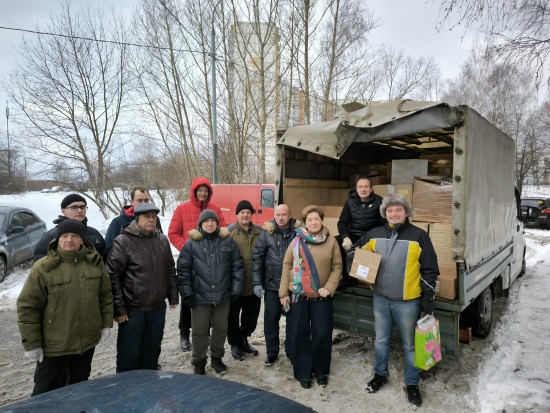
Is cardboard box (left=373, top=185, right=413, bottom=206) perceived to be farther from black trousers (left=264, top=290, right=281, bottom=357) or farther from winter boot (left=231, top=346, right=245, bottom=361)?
winter boot (left=231, top=346, right=245, bottom=361)

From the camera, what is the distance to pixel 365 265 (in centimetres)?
344

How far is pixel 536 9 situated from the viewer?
397 cm

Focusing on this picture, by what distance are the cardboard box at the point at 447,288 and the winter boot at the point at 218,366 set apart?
231cm

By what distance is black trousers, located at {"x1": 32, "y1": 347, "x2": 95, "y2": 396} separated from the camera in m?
2.66

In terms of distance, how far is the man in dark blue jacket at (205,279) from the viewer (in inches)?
145

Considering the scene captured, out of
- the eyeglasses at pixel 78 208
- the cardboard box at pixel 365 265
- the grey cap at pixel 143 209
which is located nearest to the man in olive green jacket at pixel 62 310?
the grey cap at pixel 143 209

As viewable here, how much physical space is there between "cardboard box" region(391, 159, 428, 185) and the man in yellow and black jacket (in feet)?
5.54

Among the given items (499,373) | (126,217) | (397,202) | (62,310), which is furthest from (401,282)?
(126,217)

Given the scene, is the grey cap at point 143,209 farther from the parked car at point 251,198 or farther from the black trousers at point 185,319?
the parked car at point 251,198

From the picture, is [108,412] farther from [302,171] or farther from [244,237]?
[302,171]

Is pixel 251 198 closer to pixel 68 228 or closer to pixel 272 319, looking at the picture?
pixel 272 319

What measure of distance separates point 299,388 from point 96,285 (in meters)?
2.13

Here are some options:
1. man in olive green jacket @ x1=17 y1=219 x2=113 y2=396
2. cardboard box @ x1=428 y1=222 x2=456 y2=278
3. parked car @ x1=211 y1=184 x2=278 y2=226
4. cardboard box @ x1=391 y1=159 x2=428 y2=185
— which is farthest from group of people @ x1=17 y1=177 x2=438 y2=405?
parked car @ x1=211 y1=184 x2=278 y2=226

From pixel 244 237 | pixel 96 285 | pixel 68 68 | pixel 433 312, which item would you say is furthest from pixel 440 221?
pixel 68 68
